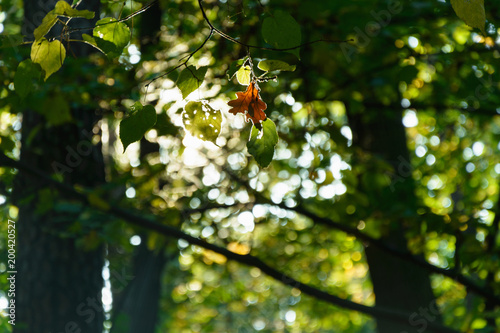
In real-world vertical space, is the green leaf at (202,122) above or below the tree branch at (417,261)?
above

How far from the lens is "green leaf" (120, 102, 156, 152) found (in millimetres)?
1085

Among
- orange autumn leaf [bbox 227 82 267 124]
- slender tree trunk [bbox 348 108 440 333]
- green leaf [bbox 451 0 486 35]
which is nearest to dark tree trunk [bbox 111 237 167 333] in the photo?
slender tree trunk [bbox 348 108 440 333]

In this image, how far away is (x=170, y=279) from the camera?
27.8 feet

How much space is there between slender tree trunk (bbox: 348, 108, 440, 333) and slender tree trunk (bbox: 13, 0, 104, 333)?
6.98ft

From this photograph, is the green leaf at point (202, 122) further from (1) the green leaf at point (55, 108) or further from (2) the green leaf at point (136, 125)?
(1) the green leaf at point (55, 108)

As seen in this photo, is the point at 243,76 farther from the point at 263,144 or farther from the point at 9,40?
the point at 9,40

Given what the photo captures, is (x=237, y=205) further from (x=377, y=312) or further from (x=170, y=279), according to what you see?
(x=170, y=279)

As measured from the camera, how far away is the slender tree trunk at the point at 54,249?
142 inches

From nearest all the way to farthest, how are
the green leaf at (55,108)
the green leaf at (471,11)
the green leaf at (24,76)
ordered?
the green leaf at (471,11) → the green leaf at (24,76) → the green leaf at (55,108)

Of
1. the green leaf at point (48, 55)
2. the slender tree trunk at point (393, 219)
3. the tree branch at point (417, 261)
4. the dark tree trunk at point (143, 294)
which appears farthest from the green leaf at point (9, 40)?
the dark tree trunk at point (143, 294)

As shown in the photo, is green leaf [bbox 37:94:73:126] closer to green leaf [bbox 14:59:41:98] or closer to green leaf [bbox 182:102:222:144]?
green leaf [bbox 14:59:41:98]

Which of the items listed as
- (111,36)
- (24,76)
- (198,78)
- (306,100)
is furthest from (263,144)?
(306,100)

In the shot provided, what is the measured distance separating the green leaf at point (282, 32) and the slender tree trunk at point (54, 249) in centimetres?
271

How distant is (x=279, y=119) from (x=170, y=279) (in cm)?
607
